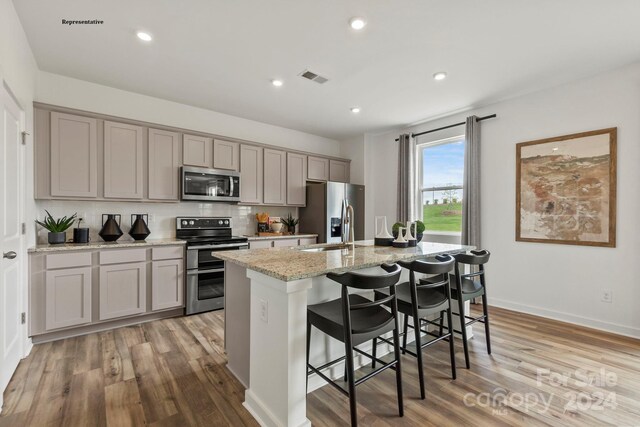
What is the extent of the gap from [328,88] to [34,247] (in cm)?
340

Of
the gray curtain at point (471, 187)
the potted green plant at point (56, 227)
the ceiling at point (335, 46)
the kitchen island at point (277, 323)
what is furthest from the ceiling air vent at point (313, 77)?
the potted green plant at point (56, 227)

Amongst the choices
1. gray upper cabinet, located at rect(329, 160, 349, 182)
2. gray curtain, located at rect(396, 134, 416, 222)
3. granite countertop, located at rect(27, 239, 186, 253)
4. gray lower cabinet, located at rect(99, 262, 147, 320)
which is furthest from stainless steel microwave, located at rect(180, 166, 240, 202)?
gray curtain, located at rect(396, 134, 416, 222)

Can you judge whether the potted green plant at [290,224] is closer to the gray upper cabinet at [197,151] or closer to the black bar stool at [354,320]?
the gray upper cabinet at [197,151]

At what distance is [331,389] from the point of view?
2.07 metres

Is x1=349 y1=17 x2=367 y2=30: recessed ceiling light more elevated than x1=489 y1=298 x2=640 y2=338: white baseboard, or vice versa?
x1=349 y1=17 x2=367 y2=30: recessed ceiling light

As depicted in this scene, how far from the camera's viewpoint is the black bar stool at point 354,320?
5.17ft

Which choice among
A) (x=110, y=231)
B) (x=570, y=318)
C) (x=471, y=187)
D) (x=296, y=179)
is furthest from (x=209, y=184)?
(x=570, y=318)

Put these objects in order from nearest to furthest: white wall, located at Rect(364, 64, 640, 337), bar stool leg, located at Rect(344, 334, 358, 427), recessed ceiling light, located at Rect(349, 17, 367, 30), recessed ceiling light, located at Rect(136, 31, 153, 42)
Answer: bar stool leg, located at Rect(344, 334, 358, 427), recessed ceiling light, located at Rect(349, 17, 367, 30), recessed ceiling light, located at Rect(136, 31, 153, 42), white wall, located at Rect(364, 64, 640, 337)

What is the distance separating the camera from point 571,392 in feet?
6.72

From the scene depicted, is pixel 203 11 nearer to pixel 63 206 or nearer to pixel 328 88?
pixel 328 88

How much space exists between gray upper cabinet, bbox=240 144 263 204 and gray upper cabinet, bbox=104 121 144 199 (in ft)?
4.29

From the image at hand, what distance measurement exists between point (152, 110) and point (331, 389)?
12.7 feet

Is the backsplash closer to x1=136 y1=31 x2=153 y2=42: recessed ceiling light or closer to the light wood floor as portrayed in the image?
the light wood floor

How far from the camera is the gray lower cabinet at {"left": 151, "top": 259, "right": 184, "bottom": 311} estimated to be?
3.38 meters
